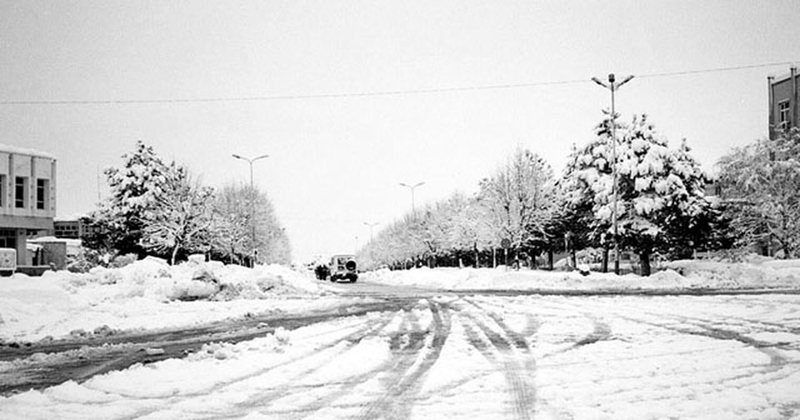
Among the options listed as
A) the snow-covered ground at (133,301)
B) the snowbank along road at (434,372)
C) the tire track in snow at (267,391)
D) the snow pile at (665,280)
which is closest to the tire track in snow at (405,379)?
the snowbank along road at (434,372)

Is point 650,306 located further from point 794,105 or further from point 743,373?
point 794,105

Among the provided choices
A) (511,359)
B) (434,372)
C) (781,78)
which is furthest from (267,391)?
(781,78)

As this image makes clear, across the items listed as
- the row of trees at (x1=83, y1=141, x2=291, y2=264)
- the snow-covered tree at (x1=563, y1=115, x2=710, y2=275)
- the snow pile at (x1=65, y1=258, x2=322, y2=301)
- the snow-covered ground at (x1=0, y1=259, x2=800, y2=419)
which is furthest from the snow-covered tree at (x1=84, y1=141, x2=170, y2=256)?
the snow-covered ground at (x1=0, y1=259, x2=800, y2=419)

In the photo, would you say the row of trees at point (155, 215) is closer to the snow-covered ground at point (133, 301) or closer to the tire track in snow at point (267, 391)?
the snow-covered ground at point (133, 301)

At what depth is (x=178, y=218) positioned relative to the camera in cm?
6169

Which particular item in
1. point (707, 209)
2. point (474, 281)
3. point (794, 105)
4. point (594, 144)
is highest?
point (794, 105)

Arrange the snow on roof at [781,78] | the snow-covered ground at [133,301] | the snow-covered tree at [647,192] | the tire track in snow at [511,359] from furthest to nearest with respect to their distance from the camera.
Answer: the snow on roof at [781,78]
the snow-covered tree at [647,192]
the snow-covered ground at [133,301]
the tire track in snow at [511,359]

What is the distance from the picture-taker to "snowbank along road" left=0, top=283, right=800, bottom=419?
7078 mm

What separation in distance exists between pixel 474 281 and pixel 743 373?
33.3m

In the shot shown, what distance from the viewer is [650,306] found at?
66.0ft

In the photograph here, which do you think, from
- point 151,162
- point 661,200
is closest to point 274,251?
point 151,162

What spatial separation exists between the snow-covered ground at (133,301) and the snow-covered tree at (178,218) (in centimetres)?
2815

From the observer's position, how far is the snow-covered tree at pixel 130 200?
66562 millimetres

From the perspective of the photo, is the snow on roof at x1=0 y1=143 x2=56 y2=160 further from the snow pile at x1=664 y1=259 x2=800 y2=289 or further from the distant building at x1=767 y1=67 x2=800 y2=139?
the distant building at x1=767 y1=67 x2=800 y2=139
